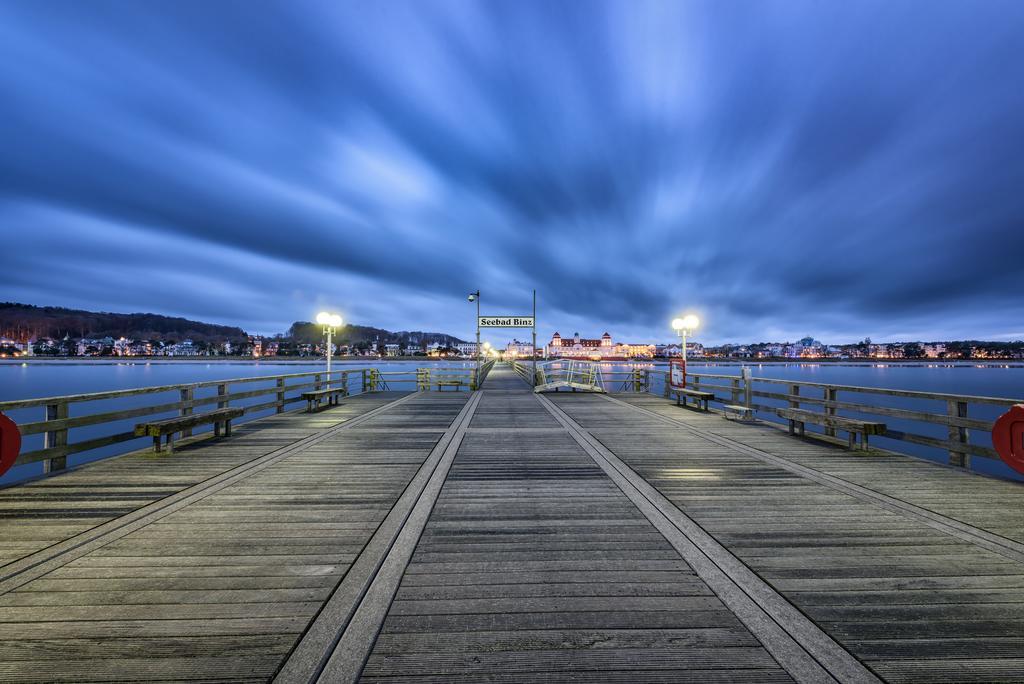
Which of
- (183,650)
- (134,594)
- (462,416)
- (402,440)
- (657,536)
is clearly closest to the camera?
(183,650)

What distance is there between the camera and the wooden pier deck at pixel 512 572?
2.41 metres

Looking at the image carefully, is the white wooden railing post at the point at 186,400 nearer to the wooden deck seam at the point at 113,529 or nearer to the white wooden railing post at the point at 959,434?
the wooden deck seam at the point at 113,529

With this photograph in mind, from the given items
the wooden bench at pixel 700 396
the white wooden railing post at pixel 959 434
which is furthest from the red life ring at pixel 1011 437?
the wooden bench at pixel 700 396

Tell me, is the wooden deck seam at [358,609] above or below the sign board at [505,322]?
below

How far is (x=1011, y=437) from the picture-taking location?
181 inches

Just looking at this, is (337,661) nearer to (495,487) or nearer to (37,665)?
(37,665)

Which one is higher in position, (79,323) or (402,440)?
(79,323)

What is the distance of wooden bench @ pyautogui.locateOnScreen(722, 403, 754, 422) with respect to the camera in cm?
1003

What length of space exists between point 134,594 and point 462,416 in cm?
822

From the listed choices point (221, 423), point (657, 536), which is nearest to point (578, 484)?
point (657, 536)

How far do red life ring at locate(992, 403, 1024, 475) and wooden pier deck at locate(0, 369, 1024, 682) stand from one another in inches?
23.2

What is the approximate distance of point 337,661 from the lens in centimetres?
238

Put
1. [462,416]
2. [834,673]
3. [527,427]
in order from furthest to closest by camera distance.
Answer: [462,416], [527,427], [834,673]

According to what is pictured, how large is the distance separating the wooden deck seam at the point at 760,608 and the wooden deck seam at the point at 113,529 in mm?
5198
